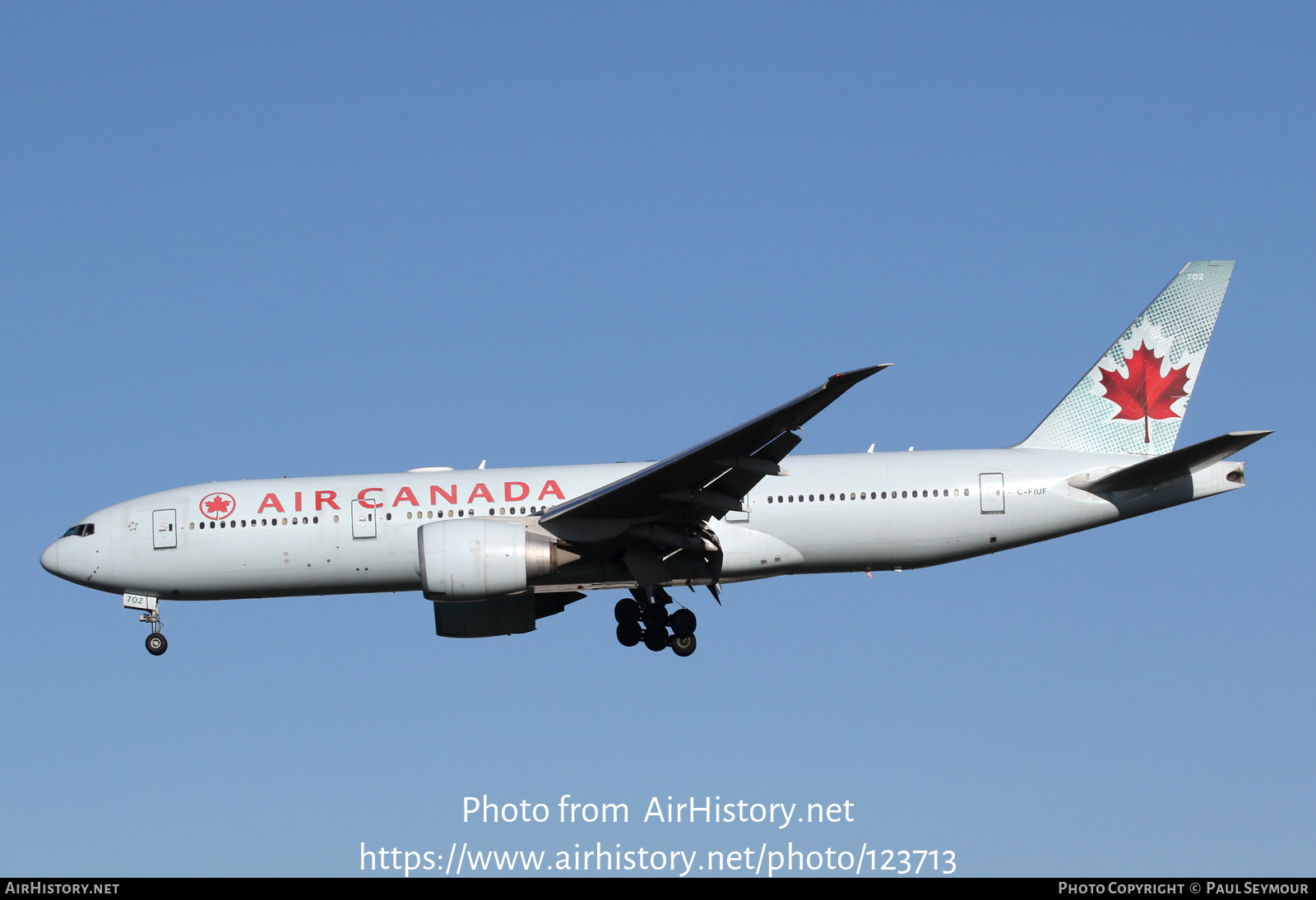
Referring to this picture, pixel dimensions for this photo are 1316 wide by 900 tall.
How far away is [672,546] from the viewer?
23531mm

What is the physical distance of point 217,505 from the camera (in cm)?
2491

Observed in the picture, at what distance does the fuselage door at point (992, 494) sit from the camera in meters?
23.9

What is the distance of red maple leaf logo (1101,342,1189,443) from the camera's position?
25.4 meters

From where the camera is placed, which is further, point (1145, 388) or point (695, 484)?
point (1145, 388)

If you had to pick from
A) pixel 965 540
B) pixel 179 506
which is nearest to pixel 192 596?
pixel 179 506

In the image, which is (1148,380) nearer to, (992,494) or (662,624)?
(992,494)

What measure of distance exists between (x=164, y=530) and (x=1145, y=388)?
1714 cm

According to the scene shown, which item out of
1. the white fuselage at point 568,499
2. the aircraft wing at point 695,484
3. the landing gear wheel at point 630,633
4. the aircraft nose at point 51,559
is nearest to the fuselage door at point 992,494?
the white fuselage at point 568,499

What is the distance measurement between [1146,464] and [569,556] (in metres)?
9.30

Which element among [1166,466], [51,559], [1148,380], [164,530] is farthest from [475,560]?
[1148,380]

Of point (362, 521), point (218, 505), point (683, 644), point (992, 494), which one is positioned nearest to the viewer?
point (992, 494)

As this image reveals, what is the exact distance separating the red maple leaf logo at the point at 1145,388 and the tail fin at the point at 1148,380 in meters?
0.01

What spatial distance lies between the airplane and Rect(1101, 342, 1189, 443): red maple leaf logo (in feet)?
0.11
